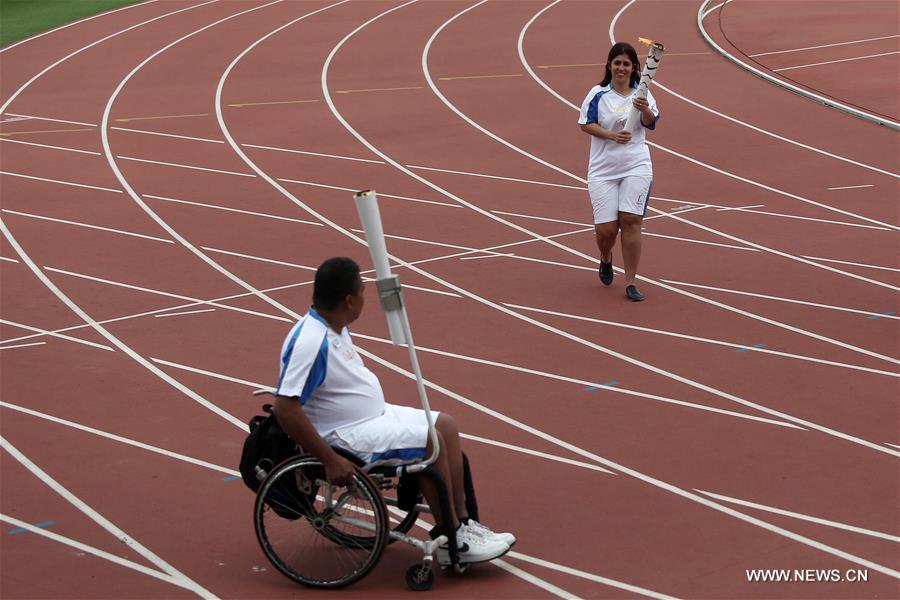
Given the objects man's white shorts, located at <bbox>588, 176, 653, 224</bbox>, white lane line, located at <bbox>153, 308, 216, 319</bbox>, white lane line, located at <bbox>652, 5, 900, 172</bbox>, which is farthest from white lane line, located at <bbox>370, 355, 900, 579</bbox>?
white lane line, located at <bbox>652, 5, 900, 172</bbox>

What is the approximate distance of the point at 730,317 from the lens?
850cm

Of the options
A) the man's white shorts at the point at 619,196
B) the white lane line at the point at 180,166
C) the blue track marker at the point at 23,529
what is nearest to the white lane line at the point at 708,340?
the man's white shorts at the point at 619,196

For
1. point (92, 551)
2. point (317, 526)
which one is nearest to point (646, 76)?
point (317, 526)

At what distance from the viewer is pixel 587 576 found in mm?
5039

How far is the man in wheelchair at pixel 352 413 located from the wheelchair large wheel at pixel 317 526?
16 centimetres

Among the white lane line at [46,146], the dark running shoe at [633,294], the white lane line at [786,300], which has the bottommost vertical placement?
the white lane line at [786,300]

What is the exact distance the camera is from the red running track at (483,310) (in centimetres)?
541

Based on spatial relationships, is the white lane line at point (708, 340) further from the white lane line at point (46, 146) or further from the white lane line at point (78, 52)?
the white lane line at point (78, 52)

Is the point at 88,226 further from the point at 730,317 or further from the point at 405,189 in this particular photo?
the point at 730,317

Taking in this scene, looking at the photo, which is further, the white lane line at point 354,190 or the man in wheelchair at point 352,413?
the white lane line at point 354,190

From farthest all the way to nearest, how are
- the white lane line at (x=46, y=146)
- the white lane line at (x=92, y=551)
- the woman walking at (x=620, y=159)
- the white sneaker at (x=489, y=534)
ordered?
1. the white lane line at (x=46, y=146)
2. the woman walking at (x=620, y=159)
3. the white lane line at (x=92, y=551)
4. the white sneaker at (x=489, y=534)

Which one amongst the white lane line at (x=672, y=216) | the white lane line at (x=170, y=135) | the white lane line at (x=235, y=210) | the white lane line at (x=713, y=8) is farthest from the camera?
the white lane line at (x=713, y=8)

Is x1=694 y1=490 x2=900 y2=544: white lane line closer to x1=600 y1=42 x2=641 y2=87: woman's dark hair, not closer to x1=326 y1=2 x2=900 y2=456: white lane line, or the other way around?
x1=326 y1=2 x2=900 y2=456: white lane line

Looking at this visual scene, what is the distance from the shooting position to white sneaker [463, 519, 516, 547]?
5.01 meters
